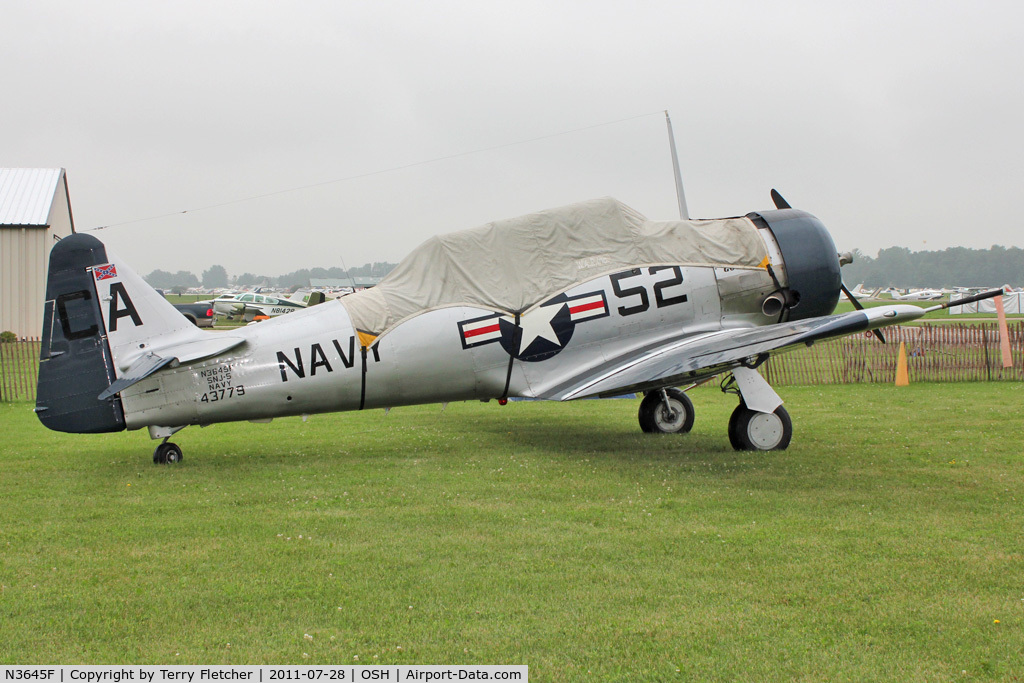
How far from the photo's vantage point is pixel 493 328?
993 cm

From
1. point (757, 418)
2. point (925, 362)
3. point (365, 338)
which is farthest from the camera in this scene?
point (925, 362)

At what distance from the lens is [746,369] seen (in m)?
9.48

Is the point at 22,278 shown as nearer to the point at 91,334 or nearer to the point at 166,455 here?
the point at 91,334

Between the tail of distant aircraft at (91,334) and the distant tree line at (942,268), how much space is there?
132953 mm

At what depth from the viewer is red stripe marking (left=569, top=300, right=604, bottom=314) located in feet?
33.0

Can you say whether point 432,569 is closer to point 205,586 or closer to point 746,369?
point 205,586

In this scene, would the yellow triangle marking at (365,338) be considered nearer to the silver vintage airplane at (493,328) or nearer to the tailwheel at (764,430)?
the silver vintage airplane at (493,328)

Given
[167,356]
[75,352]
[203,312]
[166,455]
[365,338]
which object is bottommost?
[166,455]

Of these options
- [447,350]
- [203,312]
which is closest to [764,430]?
[447,350]

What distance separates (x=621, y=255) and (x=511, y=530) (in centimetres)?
481

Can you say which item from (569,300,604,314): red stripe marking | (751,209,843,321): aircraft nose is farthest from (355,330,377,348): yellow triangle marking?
(751,209,843,321): aircraft nose

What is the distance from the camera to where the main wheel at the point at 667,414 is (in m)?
11.9

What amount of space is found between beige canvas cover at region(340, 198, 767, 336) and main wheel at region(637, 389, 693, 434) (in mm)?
2407

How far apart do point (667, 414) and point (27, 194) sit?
3511 centimetres
